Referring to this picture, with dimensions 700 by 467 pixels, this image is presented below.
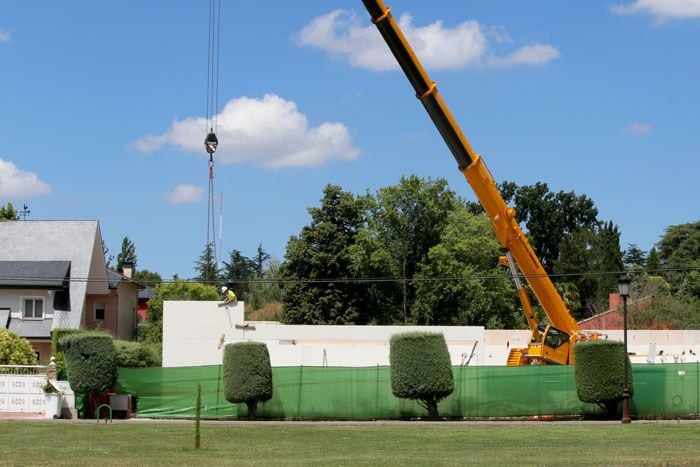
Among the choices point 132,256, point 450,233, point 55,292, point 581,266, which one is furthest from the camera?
point 132,256

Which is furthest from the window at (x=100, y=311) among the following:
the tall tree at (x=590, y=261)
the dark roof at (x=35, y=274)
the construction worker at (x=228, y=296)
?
the tall tree at (x=590, y=261)

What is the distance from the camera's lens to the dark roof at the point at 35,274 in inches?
2056

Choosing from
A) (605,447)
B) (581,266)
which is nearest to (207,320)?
(605,447)

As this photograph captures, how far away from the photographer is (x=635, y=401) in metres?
35.3

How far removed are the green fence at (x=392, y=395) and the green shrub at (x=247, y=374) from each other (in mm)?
803

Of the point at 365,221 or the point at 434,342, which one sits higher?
the point at 365,221

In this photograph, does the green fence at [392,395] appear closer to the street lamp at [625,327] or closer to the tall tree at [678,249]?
the street lamp at [625,327]

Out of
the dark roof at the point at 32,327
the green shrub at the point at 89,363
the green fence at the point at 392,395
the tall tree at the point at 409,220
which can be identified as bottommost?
the green fence at the point at 392,395

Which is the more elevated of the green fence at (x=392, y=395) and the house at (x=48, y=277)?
the house at (x=48, y=277)

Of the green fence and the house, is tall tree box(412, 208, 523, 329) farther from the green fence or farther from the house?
the green fence

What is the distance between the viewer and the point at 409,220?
89875mm

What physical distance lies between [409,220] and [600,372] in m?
55.9

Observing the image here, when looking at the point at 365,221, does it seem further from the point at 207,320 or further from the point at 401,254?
the point at 207,320

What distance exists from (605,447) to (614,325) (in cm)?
5236
